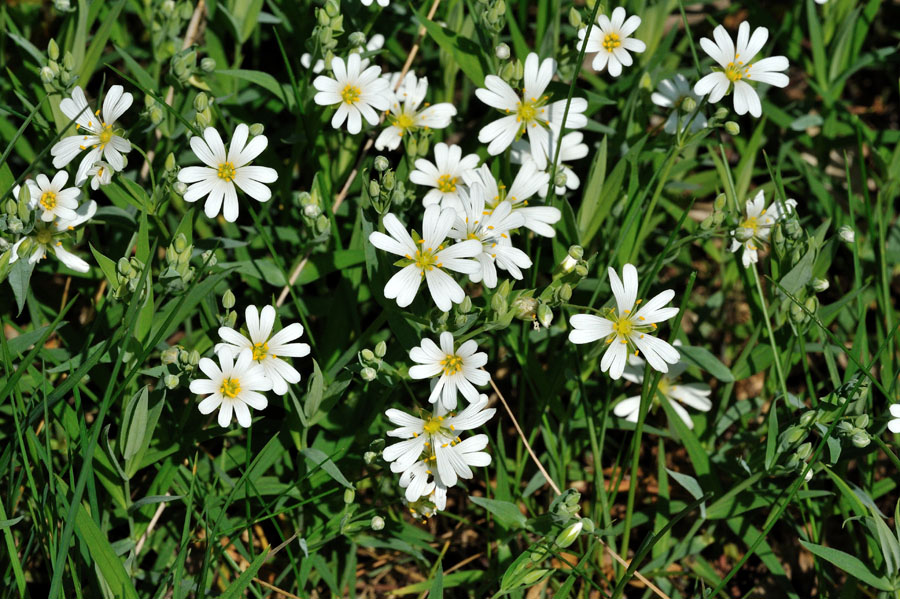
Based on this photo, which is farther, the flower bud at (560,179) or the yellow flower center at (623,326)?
the flower bud at (560,179)

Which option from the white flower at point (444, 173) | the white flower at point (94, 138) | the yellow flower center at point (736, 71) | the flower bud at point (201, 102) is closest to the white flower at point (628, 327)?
the white flower at point (444, 173)

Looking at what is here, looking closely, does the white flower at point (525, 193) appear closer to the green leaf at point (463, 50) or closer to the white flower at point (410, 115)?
the white flower at point (410, 115)

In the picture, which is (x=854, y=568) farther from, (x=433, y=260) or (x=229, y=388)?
(x=229, y=388)

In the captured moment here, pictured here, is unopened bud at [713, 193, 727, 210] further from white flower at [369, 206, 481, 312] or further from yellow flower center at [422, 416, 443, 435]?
yellow flower center at [422, 416, 443, 435]

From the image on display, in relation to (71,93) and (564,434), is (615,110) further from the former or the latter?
(71,93)

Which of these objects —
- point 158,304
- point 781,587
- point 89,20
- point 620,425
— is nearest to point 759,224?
point 620,425

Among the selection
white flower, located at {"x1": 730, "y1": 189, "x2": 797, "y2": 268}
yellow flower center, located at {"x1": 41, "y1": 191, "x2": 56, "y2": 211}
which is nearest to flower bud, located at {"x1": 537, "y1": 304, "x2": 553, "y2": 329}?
white flower, located at {"x1": 730, "y1": 189, "x2": 797, "y2": 268}
